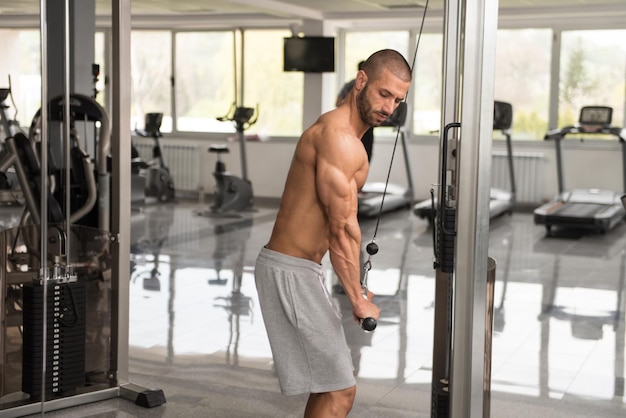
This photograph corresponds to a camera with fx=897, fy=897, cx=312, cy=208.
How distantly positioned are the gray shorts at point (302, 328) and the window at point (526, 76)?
9.77 metres

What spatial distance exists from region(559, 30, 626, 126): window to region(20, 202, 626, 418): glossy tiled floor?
10.3ft

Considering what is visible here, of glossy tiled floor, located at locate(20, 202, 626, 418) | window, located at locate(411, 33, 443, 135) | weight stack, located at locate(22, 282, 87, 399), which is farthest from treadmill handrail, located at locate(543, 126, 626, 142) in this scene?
weight stack, located at locate(22, 282, 87, 399)

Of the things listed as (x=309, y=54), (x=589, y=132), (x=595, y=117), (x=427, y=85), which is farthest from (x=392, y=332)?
(x=427, y=85)

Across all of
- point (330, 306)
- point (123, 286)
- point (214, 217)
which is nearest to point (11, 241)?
point (123, 286)

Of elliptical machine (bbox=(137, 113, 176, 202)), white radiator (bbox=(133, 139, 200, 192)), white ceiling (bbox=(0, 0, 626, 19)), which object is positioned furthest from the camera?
white radiator (bbox=(133, 139, 200, 192))

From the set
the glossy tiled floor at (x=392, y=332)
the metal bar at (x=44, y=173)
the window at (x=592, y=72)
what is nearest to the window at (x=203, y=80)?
the glossy tiled floor at (x=392, y=332)

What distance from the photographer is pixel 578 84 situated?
12.1 m

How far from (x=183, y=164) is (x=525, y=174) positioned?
4.95m

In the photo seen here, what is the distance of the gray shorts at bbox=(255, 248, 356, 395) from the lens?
2.99 m

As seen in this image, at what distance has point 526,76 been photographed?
12297 millimetres

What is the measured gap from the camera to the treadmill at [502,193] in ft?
34.4

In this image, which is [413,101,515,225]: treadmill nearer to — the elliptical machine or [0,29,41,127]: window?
the elliptical machine

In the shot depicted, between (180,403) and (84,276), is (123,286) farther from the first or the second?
(84,276)

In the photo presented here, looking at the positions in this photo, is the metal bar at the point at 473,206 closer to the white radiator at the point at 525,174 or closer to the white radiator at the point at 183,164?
the white radiator at the point at 525,174
